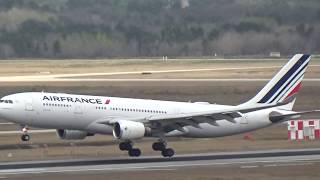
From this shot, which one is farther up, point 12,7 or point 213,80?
point 12,7

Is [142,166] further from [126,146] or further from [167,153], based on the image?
[126,146]

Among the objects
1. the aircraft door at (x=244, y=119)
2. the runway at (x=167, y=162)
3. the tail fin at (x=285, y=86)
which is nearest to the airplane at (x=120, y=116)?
the aircraft door at (x=244, y=119)

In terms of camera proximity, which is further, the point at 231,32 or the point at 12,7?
the point at 12,7

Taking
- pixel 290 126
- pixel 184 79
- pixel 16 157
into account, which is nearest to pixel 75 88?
pixel 184 79

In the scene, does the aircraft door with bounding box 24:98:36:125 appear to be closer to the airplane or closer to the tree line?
the airplane

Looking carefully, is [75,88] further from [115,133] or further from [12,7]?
[115,133]

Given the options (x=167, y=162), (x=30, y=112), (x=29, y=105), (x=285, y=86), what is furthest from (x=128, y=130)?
(x=285, y=86)

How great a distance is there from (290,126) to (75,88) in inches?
1696

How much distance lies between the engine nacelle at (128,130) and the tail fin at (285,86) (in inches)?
306

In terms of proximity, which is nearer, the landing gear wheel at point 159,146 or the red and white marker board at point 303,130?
the landing gear wheel at point 159,146

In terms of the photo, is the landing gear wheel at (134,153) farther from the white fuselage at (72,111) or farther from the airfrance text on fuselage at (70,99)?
the airfrance text on fuselage at (70,99)

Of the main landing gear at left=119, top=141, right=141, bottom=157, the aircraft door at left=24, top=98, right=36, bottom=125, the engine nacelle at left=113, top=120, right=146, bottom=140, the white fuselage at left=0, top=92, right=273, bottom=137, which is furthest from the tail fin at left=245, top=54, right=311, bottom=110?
the aircraft door at left=24, top=98, right=36, bottom=125

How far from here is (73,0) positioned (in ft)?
383

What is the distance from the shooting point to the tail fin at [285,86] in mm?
49344
